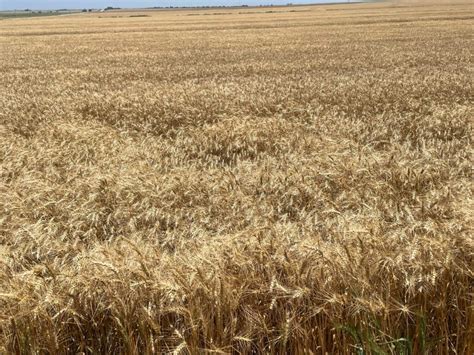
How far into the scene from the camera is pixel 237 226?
4527mm

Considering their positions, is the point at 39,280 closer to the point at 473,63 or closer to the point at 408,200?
the point at 408,200

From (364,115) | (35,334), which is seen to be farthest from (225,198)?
(364,115)

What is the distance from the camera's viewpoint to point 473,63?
63.7 feet

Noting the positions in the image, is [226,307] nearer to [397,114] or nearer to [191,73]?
[397,114]

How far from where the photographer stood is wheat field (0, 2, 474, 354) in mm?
2734

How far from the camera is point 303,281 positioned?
2.89 metres

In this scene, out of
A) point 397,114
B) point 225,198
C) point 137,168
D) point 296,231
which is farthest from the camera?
point 397,114

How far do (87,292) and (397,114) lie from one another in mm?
8739

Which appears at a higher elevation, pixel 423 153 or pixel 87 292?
pixel 87 292

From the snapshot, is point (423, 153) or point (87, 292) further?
point (423, 153)

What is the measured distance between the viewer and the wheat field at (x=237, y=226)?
2.73m

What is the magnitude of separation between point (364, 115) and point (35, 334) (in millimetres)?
8877

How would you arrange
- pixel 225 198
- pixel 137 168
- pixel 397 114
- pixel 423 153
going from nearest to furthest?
1. pixel 225 198
2. pixel 137 168
3. pixel 423 153
4. pixel 397 114

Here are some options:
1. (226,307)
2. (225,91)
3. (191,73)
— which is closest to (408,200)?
(226,307)
